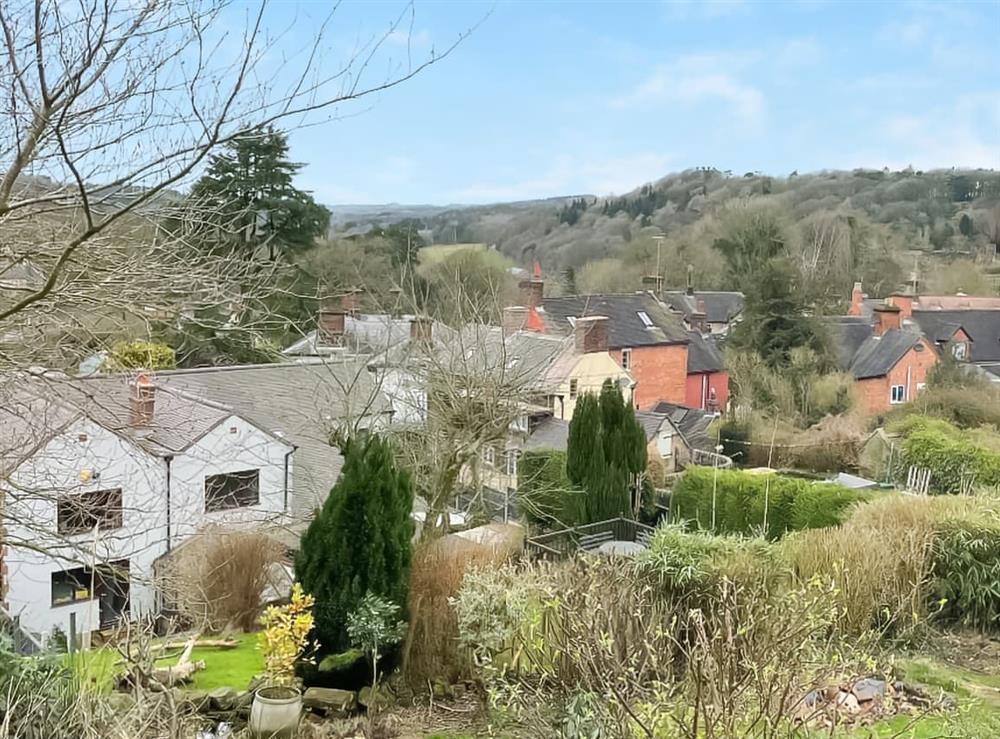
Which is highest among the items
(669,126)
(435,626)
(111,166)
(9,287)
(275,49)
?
(669,126)

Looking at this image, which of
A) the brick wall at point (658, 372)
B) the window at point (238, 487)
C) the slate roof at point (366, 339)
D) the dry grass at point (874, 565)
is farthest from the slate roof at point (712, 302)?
the dry grass at point (874, 565)

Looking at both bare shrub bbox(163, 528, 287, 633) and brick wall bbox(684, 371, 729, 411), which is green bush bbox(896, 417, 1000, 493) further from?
brick wall bbox(684, 371, 729, 411)

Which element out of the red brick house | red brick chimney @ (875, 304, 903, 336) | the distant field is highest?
the distant field

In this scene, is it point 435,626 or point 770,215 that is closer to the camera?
point 435,626

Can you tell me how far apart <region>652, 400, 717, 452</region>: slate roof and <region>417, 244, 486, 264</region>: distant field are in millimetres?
7704

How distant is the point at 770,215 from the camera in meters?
36.8

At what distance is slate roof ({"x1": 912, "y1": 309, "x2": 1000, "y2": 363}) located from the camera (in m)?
29.0

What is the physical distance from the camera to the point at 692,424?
22672mm

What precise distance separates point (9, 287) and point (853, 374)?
24.9m

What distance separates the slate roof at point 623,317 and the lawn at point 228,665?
16.4 m

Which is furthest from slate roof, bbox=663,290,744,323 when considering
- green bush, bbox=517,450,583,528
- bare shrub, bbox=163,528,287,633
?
bare shrub, bbox=163,528,287,633

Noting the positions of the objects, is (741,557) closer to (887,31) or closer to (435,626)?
(435,626)

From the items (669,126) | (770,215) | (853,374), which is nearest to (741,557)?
(669,126)

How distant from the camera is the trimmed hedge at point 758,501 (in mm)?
13023
